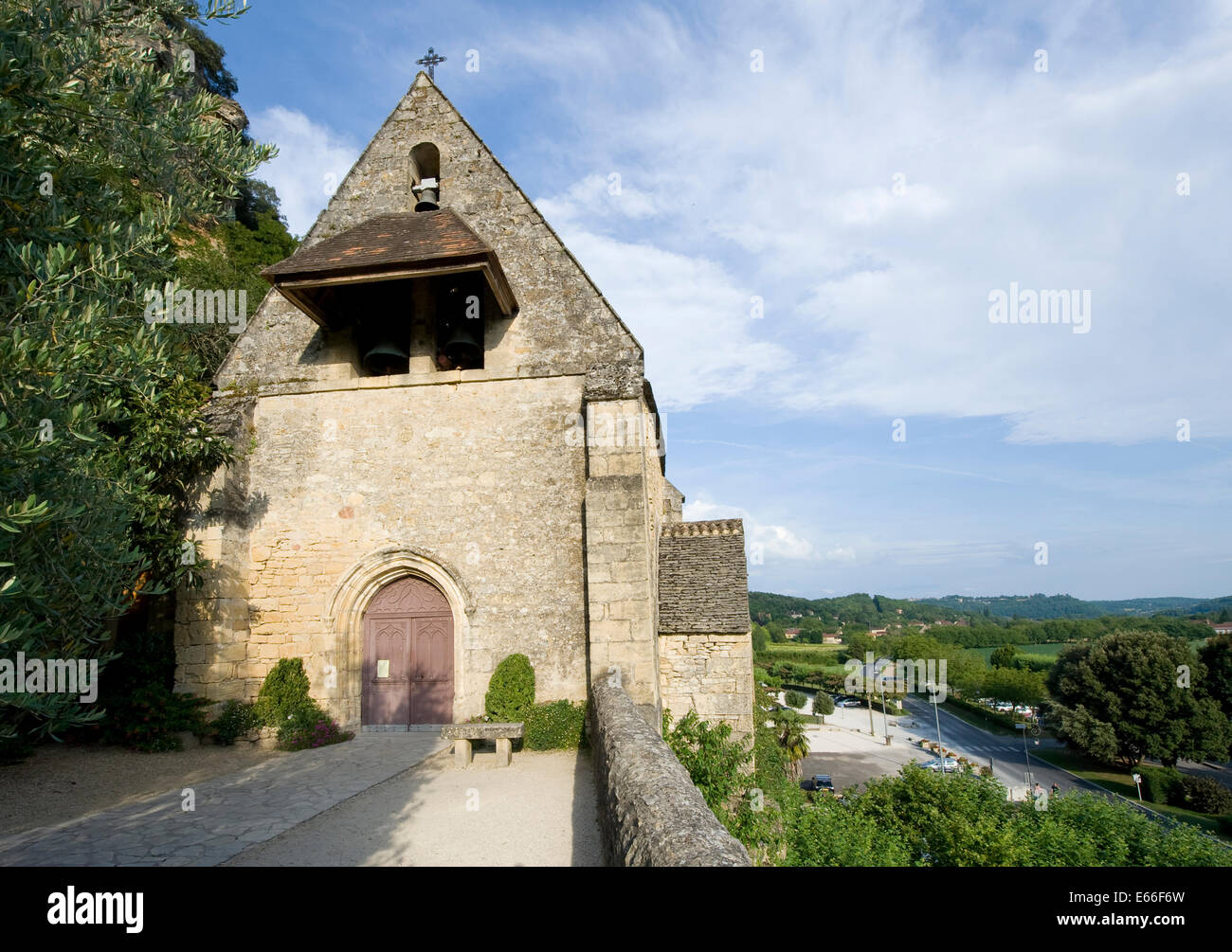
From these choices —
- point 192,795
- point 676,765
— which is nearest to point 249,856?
point 192,795

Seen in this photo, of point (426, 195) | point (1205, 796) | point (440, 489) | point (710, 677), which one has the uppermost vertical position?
point (426, 195)

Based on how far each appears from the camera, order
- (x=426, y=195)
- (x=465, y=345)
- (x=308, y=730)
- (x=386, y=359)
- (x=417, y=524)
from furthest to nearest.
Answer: (x=426, y=195)
(x=386, y=359)
(x=465, y=345)
(x=417, y=524)
(x=308, y=730)

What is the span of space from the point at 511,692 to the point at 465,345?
516 centimetres

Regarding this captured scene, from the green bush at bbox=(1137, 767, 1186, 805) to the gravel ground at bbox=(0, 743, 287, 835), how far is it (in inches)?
2035

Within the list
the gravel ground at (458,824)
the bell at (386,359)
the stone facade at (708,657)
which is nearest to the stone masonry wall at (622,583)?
the gravel ground at (458,824)

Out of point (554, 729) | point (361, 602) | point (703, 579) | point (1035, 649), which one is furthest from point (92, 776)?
point (1035, 649)

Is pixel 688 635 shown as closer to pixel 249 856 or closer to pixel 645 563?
pixel 645 563

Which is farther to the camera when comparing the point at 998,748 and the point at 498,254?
the point at 998,748

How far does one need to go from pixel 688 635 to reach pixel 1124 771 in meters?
54.2

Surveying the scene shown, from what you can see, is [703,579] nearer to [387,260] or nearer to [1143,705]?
[387,260]

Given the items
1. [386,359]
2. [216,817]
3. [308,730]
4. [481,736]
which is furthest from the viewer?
[386,359]

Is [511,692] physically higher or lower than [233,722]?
higher

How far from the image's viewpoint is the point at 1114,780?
1791 inches

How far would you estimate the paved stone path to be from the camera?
16.3 ft
